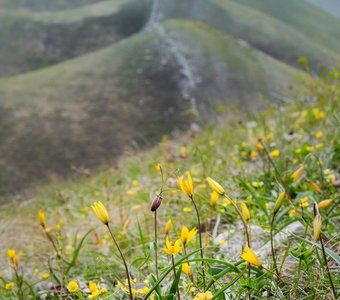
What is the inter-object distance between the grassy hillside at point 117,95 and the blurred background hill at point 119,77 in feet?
0.20

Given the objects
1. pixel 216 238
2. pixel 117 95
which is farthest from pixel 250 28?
pixel 216 238

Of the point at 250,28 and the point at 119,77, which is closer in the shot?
the point at 119,77

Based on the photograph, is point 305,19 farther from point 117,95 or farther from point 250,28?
point 117,95

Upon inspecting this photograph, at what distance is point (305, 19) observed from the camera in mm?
57969

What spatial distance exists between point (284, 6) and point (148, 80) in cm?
4200

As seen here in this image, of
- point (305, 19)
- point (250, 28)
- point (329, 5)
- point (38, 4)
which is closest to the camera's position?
point (250, 28)

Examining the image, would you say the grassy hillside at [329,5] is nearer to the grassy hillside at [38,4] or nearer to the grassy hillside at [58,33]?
the grassy hillside at [38,4]

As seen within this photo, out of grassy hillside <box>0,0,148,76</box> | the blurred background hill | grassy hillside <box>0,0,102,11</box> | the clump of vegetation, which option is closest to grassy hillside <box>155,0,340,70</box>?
the blurred background hill

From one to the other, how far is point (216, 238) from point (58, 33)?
128 feet

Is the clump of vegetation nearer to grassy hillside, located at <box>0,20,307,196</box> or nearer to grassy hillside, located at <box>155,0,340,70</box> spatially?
grassy hillside, located at <box>0,20,307,196</box>

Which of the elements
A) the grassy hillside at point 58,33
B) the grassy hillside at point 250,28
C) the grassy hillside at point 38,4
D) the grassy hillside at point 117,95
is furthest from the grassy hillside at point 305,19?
the grassy hillside at point 117,95

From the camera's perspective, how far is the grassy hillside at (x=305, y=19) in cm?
5297

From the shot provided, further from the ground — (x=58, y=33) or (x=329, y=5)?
(x=329, y=5)

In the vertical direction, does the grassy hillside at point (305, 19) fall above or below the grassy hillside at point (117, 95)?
above
